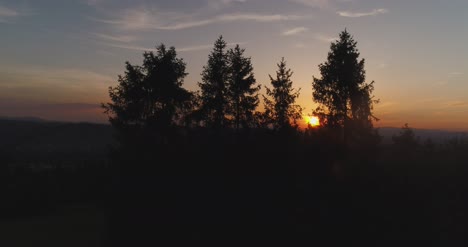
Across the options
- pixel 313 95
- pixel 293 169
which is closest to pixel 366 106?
pixel 313 95

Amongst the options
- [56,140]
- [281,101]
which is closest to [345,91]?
[281,101]

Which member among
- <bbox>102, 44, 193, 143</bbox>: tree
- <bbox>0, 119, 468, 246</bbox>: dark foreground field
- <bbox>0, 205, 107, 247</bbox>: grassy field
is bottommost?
<bbox>0, 205, 107, 247</bbox>: grassy field

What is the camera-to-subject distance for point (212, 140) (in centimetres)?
2295

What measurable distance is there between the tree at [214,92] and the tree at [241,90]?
67 centimetres

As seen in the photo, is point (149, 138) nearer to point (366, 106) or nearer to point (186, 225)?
point (186, 225)

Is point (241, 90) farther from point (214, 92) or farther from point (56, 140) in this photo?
point (56, 140)

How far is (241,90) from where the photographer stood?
3562cm

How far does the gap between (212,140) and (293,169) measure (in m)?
5.23

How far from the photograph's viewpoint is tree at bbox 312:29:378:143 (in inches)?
1340

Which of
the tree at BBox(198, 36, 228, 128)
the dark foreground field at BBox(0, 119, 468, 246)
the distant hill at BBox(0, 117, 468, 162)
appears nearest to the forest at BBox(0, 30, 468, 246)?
the dark foreground field at BBox(0, 119, 468, 246)

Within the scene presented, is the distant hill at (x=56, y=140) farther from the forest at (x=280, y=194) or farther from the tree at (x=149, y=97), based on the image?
the forest at (x=280, y=194)

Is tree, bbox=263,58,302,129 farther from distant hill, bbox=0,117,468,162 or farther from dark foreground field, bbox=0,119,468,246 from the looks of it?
distant hill, bbox=0,117,468,162

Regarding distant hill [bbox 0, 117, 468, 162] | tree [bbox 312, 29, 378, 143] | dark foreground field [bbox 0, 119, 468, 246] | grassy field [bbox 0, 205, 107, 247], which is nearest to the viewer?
dark foreground field [bbox 0, 119, 468, 246]

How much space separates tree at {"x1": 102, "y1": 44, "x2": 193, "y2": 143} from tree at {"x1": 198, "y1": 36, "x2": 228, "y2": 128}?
2.21 m
